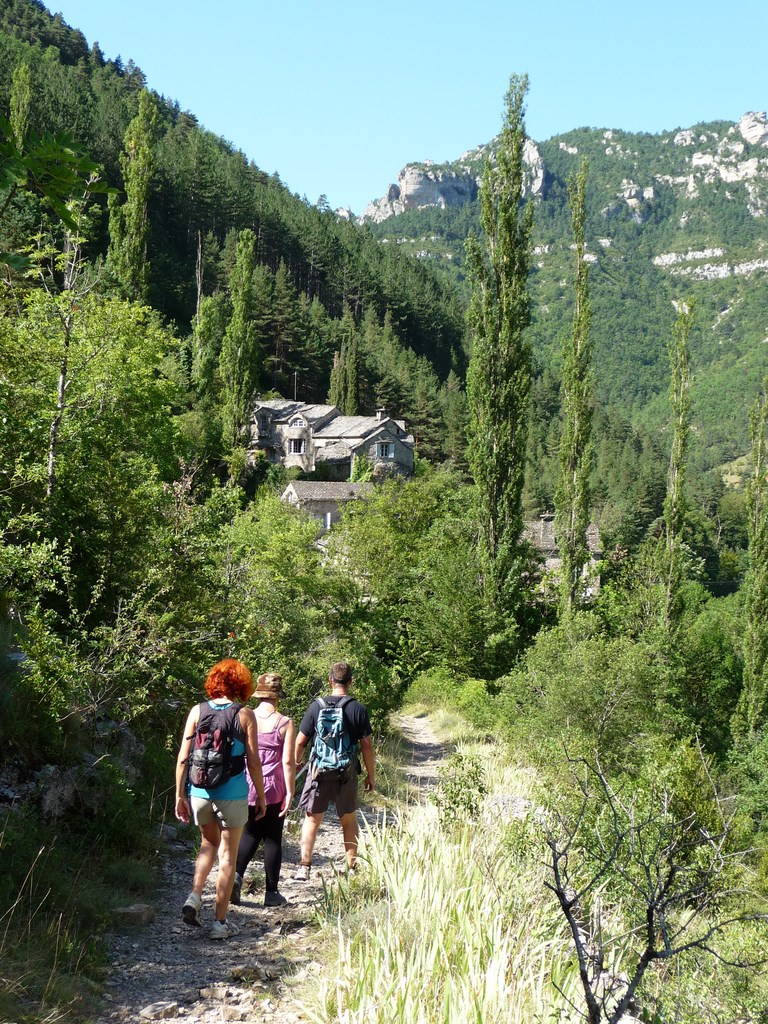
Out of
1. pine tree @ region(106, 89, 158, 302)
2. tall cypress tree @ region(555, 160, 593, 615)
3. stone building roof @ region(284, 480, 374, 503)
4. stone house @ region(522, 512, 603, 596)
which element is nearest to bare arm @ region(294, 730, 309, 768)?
stone house @ region(522, 512, 603, 596)

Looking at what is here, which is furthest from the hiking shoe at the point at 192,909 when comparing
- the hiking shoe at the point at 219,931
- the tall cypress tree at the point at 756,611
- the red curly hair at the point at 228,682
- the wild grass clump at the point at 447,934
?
the tall cypress tree at the point at 756,611

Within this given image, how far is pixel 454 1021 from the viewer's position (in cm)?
369

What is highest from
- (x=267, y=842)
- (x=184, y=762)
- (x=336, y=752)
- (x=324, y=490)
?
(x=184, y=762)

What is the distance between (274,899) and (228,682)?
5.64 feet

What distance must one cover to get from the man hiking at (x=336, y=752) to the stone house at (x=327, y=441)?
5273 centimetres

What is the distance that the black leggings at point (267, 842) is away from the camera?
6.11 metres

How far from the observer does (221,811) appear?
5.42 metres

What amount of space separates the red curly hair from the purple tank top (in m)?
0.86

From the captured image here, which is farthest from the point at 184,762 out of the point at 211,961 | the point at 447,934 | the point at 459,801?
the point at 459,801

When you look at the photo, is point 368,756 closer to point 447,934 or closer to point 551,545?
point 447,934

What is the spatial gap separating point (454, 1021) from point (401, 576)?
75.0 ft

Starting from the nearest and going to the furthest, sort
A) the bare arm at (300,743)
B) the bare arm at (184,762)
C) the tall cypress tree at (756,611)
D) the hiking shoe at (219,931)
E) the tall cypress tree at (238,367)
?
the hiking shoe at (219,931)
the bare arm at (184,762)
the bare arm at (300,743)
the tall cypress tree at (756,611)
the tall cypress tree at (238,367)

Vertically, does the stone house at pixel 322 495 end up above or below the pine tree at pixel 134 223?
below

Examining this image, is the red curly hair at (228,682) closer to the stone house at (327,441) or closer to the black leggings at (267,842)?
the black leggings at (267,842)
